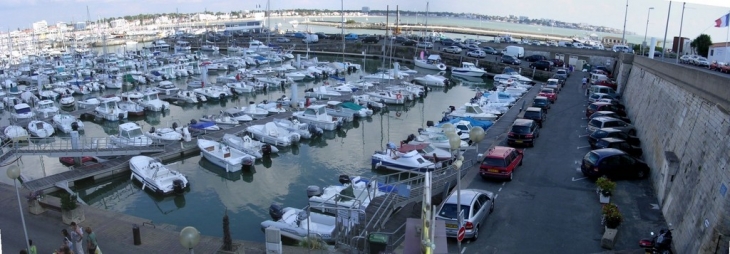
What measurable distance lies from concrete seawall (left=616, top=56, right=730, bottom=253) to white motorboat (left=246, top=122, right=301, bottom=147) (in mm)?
17305

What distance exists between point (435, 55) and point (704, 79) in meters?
54.5

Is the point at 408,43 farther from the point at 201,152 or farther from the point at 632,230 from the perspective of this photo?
the point at 632,230

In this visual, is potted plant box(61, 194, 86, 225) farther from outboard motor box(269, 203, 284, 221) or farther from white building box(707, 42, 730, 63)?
white building box(707, 42, 730, 63)

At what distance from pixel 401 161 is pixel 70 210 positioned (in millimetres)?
13082

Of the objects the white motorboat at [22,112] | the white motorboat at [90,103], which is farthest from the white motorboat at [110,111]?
the white motorboat at [22,112]

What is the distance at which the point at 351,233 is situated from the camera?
517 inches

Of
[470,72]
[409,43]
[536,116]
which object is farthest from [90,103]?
[409,43]

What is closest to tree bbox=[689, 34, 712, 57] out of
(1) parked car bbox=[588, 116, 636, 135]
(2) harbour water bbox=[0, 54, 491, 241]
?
(1) parked car bbox=[588, 116, 636, 135]

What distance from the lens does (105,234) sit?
14.2 meters

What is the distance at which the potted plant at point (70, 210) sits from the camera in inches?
576

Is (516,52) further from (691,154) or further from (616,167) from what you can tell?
(691,154)

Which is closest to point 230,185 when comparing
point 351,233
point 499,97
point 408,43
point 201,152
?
point 201,152

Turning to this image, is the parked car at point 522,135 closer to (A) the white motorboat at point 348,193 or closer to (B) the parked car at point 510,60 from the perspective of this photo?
(A) the white motorboat at point 348,193

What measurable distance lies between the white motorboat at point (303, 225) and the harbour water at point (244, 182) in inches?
52.9
